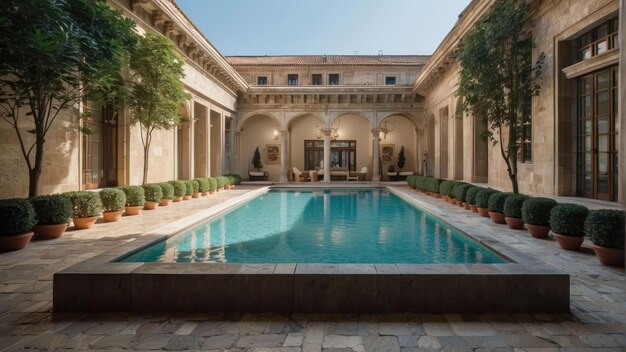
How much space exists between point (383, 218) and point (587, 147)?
16.3 feet

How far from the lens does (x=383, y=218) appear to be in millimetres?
10125

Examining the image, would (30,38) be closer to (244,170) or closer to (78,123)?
(78,123)

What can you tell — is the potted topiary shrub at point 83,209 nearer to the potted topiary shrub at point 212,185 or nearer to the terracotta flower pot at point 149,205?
the terracotta flower pot at point 149,205

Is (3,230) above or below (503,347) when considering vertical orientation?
above

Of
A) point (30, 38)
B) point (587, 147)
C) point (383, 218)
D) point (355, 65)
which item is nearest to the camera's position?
A: point (30, 38)

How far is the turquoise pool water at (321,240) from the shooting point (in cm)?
591

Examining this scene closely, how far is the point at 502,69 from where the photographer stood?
944 centimetres

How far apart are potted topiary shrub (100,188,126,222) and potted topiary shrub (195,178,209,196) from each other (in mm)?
5737

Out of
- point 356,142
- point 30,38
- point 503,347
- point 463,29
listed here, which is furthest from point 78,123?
point 356,142

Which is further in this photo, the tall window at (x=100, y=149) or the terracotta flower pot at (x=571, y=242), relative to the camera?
the tall window at (x=100, y=149)

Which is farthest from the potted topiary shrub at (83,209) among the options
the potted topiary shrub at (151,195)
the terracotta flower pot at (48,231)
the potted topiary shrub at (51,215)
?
the potted topiary shrub at (151,195)

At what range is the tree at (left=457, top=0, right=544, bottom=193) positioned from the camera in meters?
8.92

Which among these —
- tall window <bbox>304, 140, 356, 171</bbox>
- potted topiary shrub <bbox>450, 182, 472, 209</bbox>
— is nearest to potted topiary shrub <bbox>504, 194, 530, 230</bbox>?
potted topiary shrub <bbox>450, 182, 472, 209</bbox>

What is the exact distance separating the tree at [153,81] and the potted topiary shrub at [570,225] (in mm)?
9678
